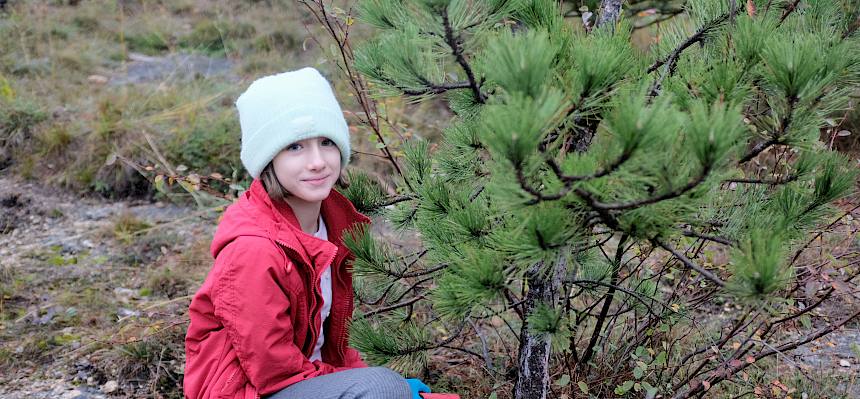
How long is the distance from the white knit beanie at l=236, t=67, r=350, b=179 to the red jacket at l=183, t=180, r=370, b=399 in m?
0.10

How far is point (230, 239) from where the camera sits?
1748mm

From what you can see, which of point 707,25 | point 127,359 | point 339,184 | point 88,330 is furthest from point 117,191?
point 707,25

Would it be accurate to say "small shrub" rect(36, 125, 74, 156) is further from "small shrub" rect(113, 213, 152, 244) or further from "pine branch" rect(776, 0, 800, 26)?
"pine branch" rect(776, 0, 800, 26)

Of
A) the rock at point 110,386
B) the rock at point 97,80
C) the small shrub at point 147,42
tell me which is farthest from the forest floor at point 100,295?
the small shrub at point 147,42

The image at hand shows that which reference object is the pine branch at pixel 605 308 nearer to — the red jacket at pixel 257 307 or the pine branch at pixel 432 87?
the pine branch at pixel 432 87

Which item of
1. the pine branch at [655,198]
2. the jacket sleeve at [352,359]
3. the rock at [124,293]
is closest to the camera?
the pine branch at [655,198]

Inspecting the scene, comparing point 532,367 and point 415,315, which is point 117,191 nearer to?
point 415,315

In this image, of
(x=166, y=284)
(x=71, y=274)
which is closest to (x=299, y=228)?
(x=166, y=284)

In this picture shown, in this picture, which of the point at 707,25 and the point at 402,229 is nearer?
the point at 707,25

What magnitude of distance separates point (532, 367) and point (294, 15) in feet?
20.0

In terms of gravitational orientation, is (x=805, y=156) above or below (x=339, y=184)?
above

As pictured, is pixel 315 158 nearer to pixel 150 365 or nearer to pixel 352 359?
pixel 352 359

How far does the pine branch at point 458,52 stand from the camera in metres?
1.39

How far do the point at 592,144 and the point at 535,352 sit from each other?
2.20ft
